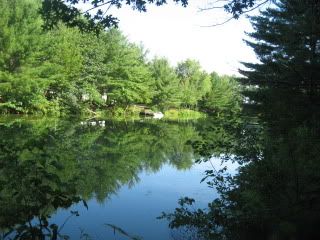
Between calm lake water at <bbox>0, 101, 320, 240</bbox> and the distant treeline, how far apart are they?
7614 mm

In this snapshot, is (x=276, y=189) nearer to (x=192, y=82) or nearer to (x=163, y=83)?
(x=163, y=83)

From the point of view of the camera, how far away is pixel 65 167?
35.6 feet

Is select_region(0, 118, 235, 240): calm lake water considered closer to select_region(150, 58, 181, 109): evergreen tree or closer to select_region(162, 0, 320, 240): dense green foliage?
select_region(162, 0, 320, 240): dense green foliage

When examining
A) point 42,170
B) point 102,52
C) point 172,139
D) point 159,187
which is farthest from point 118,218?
point 102,52

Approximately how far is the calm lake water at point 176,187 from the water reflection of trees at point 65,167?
0.02 m

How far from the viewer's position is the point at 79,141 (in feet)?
58.7

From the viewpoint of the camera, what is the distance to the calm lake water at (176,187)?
3285 millimetres

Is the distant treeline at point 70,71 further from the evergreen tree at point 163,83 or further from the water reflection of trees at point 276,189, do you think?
the water reflection of trees at point 276,189

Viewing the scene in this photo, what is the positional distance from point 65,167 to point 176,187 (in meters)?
3.07

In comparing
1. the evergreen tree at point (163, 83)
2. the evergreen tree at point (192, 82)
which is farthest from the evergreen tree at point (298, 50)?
the evergreen tree at point (192, 82)

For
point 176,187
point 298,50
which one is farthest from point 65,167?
point 298,50

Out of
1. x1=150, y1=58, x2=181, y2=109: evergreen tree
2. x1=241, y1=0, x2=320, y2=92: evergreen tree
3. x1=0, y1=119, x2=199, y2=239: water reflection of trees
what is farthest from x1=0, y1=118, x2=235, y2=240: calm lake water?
x1=150, y1=58, x2=181, y2=109: evergreen tree

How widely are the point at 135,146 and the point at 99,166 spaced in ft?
18.5

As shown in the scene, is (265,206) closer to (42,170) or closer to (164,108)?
(42,170)
